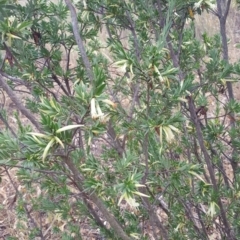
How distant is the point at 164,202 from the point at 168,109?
132cm

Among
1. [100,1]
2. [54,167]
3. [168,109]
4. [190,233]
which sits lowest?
[190,233]

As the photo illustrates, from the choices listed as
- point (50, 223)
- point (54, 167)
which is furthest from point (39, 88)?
point (50, 223)

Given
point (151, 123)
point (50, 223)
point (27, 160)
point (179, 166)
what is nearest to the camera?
point (27, 160)

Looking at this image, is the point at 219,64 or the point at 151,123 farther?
the point at 219,64

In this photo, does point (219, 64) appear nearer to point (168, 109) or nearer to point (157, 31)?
point (157, 31)

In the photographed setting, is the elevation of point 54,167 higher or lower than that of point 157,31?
lower

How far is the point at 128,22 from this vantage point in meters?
2.18

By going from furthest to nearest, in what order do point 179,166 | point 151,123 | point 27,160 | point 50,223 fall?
point 50,223 → point 179,166 → point 151,123 → point 27,160

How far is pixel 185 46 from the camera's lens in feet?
7.66

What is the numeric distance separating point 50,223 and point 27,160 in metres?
2.68

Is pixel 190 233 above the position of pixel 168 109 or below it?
below

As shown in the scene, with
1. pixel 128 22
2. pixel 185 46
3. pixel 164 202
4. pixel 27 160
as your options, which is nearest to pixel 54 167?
pixel 27 160

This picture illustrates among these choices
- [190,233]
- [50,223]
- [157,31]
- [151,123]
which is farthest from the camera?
[50,223]

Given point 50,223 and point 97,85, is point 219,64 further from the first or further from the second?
point 50,223
